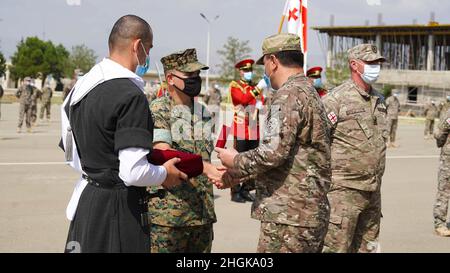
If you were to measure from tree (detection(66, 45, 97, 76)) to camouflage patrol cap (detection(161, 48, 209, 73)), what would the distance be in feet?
243

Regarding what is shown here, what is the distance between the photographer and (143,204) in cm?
349

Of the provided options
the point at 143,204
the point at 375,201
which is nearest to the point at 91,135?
the point at 143,204

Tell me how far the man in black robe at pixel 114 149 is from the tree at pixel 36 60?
7477 centimetres

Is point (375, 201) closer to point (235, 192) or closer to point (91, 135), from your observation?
point (91, 135)

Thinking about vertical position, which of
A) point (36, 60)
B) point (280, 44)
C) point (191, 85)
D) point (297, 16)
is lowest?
point (191, 85)

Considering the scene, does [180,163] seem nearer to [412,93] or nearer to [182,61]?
[182,61]

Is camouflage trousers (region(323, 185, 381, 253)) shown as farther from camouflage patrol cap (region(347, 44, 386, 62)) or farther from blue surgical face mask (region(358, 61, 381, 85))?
camouflage patrol cap (region(347, 44, 386, 62))

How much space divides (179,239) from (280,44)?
1.67 meters

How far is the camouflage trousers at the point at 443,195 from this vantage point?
7.90 m

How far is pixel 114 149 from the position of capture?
10.5ft

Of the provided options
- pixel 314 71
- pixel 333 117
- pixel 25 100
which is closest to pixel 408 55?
pixel 25 100

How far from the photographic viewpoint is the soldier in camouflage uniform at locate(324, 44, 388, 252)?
17.4 ft

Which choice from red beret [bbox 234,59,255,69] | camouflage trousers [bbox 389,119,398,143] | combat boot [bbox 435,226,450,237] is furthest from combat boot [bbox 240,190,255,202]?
camouflage trousers [bbox 389,119,398,143]
